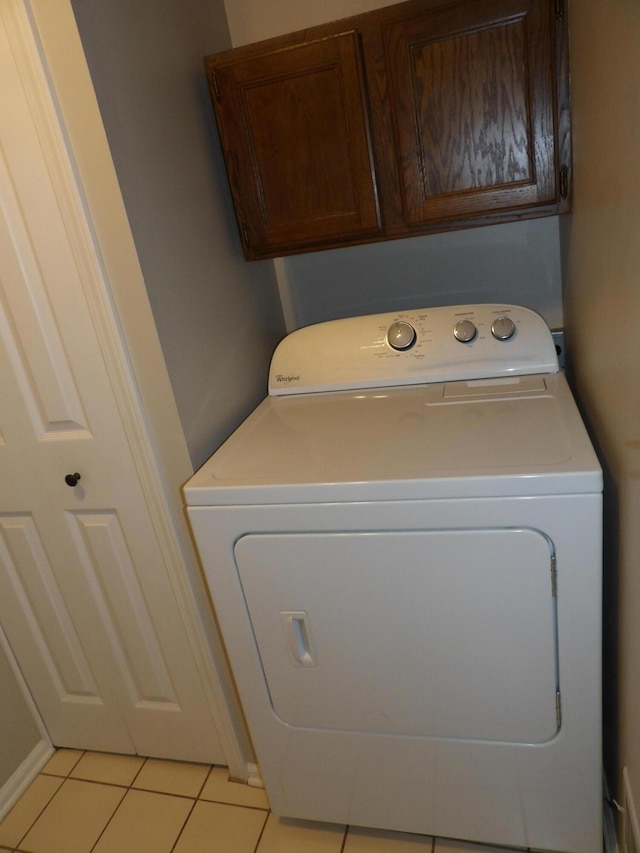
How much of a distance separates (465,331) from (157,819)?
1.60 meters

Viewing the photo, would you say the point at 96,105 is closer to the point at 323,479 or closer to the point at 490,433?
the point at 323,479

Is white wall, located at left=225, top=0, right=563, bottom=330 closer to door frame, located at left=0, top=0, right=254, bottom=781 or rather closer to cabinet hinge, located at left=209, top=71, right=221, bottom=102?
cabinet hinge, located at left=209, top=71, right=221, bottom=102

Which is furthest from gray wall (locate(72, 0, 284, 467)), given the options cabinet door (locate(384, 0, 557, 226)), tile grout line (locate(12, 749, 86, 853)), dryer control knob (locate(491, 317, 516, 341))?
tile grout line (locate(12, 749, 86, 853))

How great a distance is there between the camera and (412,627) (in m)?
1.16

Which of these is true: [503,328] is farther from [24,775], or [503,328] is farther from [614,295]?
[24,775]

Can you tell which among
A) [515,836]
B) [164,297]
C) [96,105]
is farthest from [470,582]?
[96,105]

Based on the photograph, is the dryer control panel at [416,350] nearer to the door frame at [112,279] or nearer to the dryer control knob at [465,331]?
the dryer control knob at [465,331]

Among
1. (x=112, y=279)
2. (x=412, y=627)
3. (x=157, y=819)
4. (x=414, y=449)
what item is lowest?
(x=157, y=819)

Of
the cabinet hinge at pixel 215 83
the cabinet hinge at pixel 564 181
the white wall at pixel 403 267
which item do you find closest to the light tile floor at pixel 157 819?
the white wall at pixel 403 267

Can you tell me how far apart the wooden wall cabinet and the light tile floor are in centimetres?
156

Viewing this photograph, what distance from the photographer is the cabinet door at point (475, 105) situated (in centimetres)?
130

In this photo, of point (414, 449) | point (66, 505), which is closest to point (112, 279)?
point (66, 505)

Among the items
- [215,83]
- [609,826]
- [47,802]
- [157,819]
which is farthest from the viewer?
[47,802]

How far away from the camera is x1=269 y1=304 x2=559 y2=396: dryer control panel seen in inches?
Result: 59.2
